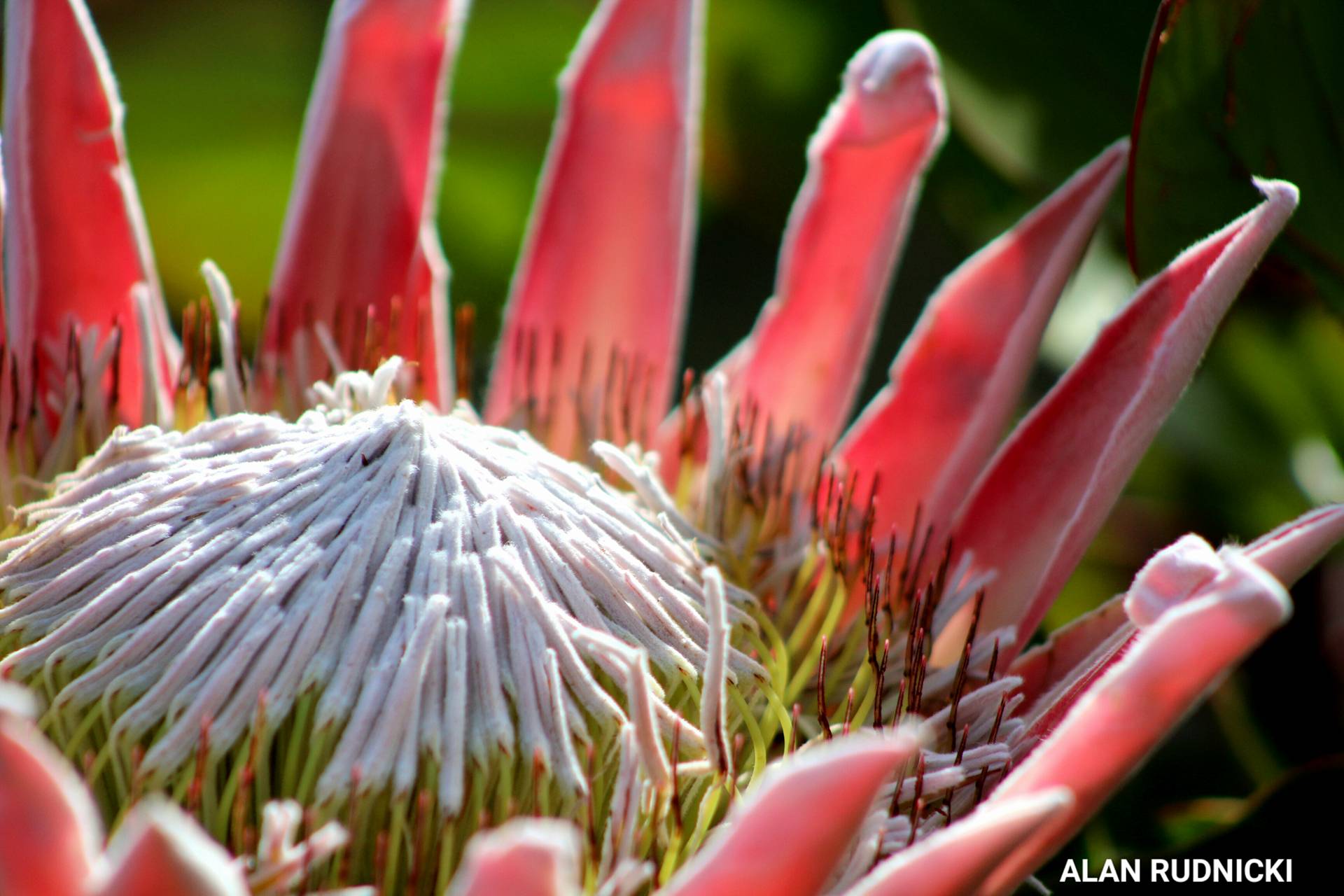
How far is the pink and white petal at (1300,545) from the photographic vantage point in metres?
0.86

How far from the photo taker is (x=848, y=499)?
1234 mm

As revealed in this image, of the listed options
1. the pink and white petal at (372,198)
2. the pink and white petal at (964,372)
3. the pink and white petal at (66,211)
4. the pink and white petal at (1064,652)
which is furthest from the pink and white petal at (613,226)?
the pink and white petal at (1064,652)

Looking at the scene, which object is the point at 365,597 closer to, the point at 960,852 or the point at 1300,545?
the point at 960,852

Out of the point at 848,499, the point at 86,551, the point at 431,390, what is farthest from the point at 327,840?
the point at 431,390

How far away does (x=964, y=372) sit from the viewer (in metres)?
1.40

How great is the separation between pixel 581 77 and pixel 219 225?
72 cm

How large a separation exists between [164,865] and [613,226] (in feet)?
3.50

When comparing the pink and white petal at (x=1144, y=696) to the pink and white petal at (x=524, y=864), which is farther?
the pink and white petal at (x=1144, y=696)

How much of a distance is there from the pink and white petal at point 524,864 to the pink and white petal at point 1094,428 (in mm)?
656

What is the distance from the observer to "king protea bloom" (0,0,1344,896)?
0.80m

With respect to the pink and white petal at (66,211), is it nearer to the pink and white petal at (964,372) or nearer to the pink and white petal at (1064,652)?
the pink and white petal at (964,372)

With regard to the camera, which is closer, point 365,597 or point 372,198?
point 365,597

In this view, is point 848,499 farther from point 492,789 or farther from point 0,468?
point 0,468

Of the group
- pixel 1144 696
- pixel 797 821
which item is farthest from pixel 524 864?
pixel 1144 696
